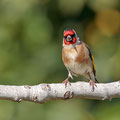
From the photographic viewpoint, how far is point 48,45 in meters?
4.66

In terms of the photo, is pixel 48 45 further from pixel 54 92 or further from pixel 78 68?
pixel 54 92

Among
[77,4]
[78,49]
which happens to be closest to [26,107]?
[78,49]

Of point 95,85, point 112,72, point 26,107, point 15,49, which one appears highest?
point 15,49

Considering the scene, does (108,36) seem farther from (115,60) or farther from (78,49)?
(78,49)

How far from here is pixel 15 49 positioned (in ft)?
15.1

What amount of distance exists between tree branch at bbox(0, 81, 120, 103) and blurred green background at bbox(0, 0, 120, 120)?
1.42 meters

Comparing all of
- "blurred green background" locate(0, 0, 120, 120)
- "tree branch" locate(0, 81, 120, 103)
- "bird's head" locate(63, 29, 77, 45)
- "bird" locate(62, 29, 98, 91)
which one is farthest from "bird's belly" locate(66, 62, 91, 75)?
"tree branch" locate(0, 81, 120, 103)

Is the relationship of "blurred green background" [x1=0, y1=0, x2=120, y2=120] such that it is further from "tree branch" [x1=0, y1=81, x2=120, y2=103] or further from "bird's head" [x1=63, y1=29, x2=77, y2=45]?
"tree branch" [x1=0, y1=81, x2=120, y2=103]

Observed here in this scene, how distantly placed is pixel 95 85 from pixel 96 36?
212 cm

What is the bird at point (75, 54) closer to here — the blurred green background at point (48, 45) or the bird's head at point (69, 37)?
the bird's head at point (69, 37)

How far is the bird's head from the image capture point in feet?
12.4

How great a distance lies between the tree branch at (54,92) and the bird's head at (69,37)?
3.47ft

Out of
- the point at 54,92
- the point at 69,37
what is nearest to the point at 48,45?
the point at 69,37

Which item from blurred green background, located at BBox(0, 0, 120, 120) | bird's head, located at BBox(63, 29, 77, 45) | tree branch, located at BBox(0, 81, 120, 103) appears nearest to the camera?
tree branch, located at BBox(0, 81, 120, 103)
